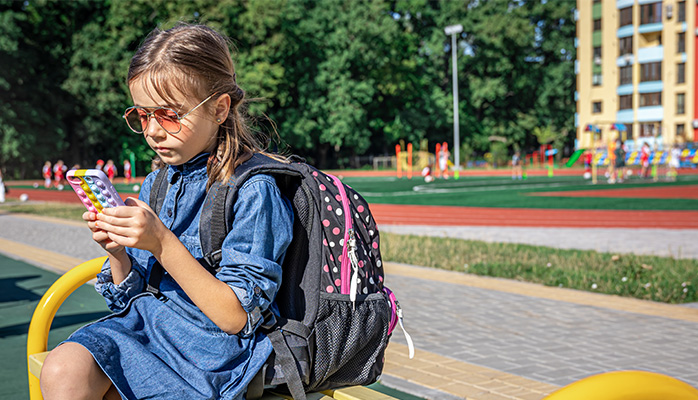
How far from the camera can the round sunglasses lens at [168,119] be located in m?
1.90

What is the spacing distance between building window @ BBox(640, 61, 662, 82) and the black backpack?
6139 cm

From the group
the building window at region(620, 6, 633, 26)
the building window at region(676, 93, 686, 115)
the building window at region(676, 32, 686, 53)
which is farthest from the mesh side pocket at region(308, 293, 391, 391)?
the building window at region(620, 6, 633, 26)

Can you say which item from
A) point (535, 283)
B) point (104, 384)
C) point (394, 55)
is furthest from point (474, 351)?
point (394, 55)

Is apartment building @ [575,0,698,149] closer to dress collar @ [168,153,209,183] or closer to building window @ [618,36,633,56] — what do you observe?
building window @ [618,36,633,56]

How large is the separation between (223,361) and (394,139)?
186ft

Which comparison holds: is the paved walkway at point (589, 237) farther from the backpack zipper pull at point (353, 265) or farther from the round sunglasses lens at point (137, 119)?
the round sunglasses lens at point (137, 119)

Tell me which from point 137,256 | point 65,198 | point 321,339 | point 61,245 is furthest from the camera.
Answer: point 65,198

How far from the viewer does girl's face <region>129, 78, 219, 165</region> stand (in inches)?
75.3

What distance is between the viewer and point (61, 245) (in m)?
11.5

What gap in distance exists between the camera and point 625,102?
60156mm

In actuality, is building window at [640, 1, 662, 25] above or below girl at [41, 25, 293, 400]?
above

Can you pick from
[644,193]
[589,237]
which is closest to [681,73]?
[644,193]

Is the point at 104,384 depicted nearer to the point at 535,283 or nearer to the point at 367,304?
the point at 367,304

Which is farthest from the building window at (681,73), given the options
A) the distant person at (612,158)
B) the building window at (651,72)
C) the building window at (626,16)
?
the distant person at (612,158)
